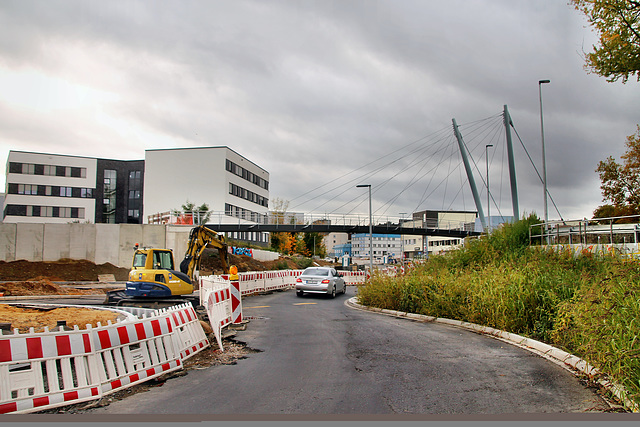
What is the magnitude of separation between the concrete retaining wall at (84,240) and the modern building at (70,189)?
27.0 meters

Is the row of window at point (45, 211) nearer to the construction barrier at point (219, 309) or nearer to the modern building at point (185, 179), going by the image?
the modern building at point (185, 179)

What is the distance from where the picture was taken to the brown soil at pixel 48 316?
11.8 m

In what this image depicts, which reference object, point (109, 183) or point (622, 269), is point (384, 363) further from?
point (109, 183)

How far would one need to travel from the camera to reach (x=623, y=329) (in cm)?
655

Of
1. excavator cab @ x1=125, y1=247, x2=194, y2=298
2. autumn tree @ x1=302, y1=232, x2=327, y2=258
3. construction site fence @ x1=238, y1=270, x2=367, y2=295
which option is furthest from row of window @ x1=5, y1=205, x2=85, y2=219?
excavator cab @ x1=125, y1=247, x2=194, y2=298

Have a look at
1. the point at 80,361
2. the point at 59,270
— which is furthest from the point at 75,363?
the point at 59,270

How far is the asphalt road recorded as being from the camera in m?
5.68

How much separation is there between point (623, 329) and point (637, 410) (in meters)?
1.53

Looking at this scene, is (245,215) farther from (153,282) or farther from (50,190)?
(153,282)

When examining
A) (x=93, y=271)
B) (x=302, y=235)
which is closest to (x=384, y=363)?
(x=93, y=271)

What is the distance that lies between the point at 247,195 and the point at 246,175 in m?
3.10

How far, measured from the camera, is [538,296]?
11062 millimetres

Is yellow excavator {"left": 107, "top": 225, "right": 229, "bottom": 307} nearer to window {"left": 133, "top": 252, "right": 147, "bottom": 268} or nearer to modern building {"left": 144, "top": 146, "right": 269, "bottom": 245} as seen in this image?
window {"left": 133, "top": 252, "right": 147, "bottom": 268}

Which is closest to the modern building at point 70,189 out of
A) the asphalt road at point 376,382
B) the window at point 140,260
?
the window at point 140,260
